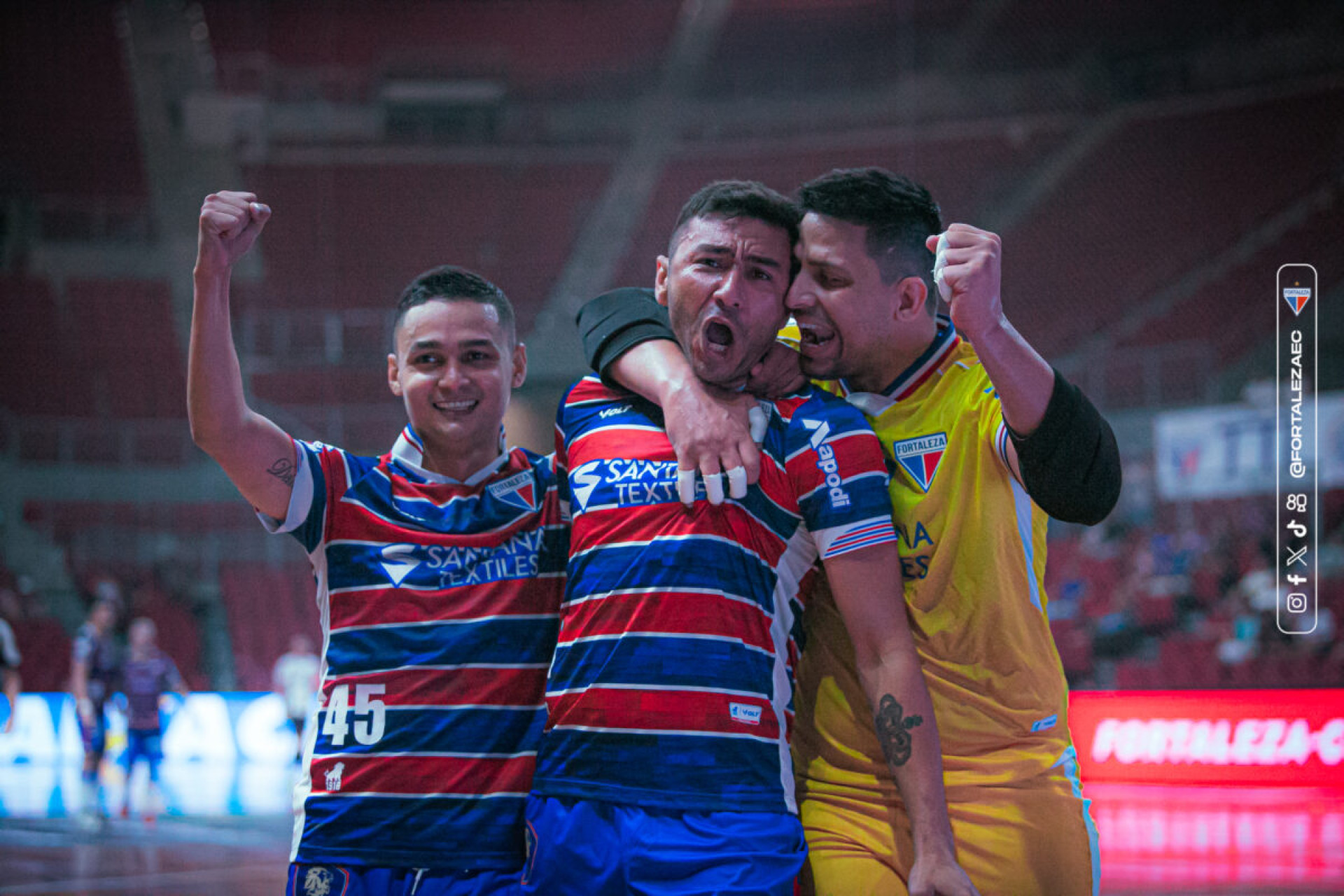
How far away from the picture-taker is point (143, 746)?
31.3 feet

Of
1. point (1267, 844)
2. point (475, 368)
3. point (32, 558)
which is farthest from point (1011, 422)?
point (32, 558)

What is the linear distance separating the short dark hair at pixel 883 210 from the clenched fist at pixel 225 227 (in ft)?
3.59

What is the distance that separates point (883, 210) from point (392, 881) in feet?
5.60

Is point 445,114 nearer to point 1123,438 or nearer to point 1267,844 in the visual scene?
point 1123,438

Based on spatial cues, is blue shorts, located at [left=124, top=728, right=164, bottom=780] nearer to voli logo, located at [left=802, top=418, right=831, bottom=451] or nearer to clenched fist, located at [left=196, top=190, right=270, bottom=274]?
clenched fist, located at [left=196, top=190, right=270, bottom=274]

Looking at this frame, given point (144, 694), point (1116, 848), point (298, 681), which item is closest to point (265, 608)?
point (298, 681)

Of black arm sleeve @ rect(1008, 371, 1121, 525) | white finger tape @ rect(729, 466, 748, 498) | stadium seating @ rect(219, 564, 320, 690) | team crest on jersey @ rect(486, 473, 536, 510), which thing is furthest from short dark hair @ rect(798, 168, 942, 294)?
stadium seating @ rect(219, 564, 320, 690)

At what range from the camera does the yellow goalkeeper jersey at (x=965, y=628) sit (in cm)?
210

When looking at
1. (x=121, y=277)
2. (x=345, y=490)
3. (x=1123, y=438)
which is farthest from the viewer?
(x=121, y=277)

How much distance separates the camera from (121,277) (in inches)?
628

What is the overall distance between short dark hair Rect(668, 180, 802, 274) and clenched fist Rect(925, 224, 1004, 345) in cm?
44

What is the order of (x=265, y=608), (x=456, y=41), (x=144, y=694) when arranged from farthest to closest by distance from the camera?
1. (x=456, y=41)
2. (x=265, y=608)
3. (x=144, y=694)

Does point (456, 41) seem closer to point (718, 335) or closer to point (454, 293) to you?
point (454, 293)

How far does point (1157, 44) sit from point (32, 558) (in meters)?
15.8
